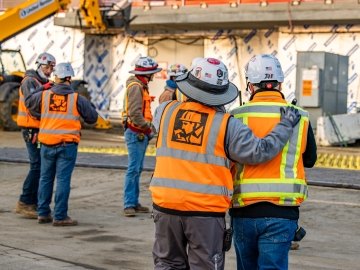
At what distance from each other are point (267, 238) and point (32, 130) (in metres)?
5.65

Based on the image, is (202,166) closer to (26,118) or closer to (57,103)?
(57,103)

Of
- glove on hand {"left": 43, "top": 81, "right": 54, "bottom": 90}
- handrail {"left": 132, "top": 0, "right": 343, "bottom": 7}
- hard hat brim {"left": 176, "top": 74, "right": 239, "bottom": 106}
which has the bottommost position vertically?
glove on hand {"left": 43, "top": 81, "right": 54, "bottom": 90}

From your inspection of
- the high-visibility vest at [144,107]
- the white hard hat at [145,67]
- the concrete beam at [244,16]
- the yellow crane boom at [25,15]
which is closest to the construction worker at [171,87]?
the high-visibility vest at [144,107]

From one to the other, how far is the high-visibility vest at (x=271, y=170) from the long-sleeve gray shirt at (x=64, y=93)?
4.57 m

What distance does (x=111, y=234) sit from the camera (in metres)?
9.30

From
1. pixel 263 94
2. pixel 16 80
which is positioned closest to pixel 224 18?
pixel 16 80

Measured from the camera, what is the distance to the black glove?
5410mm

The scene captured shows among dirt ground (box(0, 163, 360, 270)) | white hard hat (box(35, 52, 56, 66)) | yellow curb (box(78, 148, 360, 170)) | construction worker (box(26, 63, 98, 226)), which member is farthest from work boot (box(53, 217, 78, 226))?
yellow curb (box(78, 148, 360, 170))

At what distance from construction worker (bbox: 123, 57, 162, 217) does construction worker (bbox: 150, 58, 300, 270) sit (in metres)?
4.98

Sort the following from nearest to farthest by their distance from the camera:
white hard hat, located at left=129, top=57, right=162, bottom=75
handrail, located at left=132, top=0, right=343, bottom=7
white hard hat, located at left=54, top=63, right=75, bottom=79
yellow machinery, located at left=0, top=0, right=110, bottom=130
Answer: white hard hat, located at left=54, top=63, right=75, bottom=79 → white hard hat, located at left=129, top=57, right=162, bottom=75 → yellow machinery, located at left=0, top=0, right=110, bottom=130 → handrail, located at left=132, top=0, right=343, bottom=7

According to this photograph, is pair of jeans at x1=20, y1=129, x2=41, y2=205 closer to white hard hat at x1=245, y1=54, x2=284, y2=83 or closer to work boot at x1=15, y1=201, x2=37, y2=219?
work boot at x1=15, y1=201, x2=37, y2=219

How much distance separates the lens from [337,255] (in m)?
8.31

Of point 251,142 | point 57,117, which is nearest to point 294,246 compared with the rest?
point 57,117

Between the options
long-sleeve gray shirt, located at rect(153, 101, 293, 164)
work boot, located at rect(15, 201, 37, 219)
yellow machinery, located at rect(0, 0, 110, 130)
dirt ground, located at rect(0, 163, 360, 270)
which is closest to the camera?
long-sleeve gray shirt, located at rect(153, 101, 293, 164)
